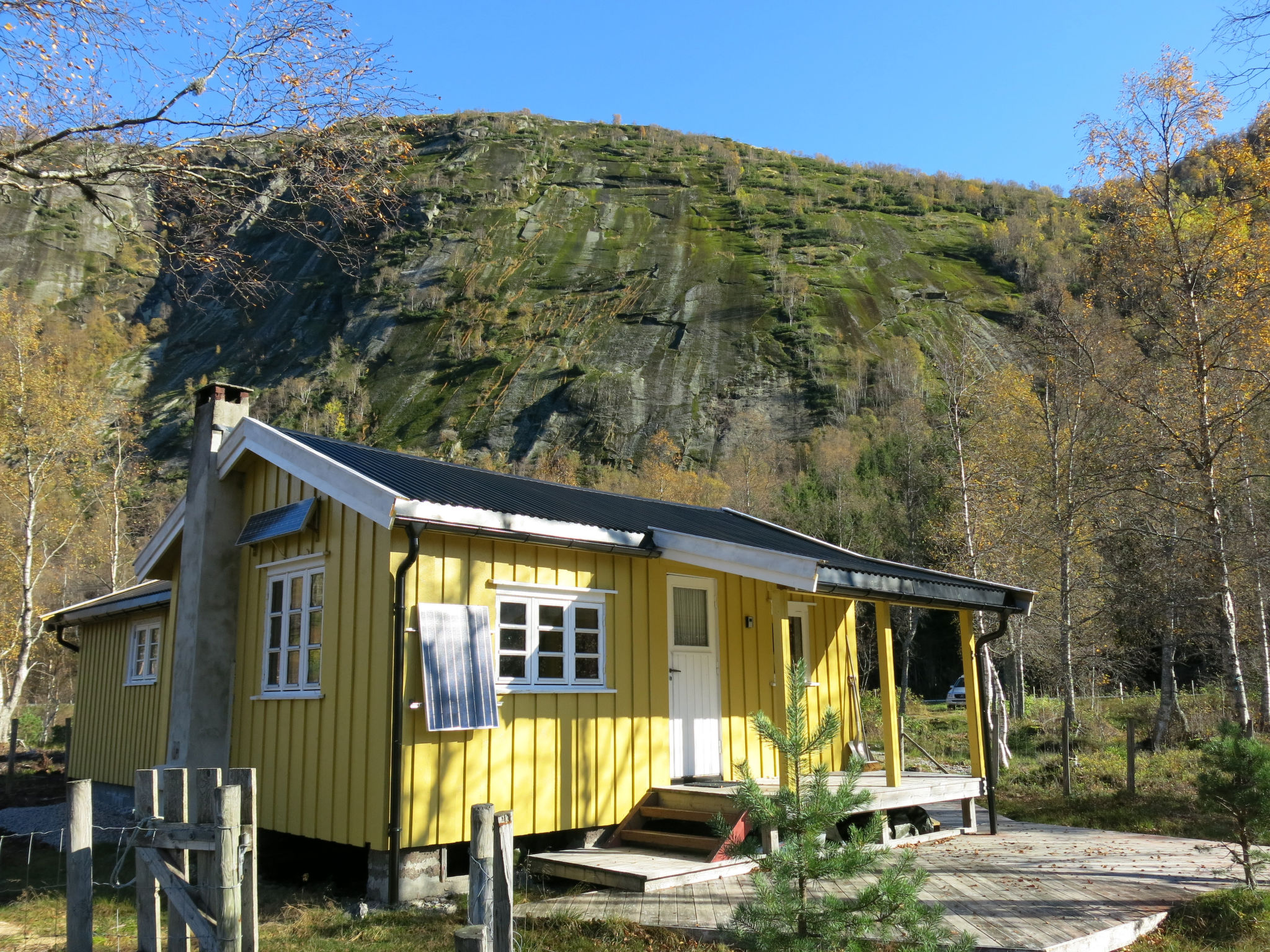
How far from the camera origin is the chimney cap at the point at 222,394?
10.3 metres

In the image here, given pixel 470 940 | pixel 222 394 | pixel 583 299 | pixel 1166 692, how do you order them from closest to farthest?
pixel 470 940
pixel 222 394
pixel 1166 692
pixel 583 299

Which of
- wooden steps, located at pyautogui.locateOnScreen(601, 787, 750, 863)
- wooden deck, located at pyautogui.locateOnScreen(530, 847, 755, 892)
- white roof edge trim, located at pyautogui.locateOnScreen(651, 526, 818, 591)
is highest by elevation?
white roof edge trim, located at pyautogui.locateOnScreen(651, 526, 818, 591)

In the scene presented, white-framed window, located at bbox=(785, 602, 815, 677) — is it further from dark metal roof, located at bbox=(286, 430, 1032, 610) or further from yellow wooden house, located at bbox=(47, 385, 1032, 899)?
dark metal roof, located at bbox=(286, 430, 1032, 610)

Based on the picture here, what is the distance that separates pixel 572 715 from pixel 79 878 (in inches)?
182

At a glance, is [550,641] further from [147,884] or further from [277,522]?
[147,884]

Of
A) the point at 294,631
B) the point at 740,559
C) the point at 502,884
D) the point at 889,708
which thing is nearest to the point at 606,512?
the point at 740,559

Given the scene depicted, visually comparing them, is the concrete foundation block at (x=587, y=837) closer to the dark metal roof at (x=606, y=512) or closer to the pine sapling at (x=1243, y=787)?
the dark metal roof at (x=606, y=512)

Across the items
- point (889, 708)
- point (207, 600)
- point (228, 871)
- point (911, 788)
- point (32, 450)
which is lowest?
point (911, 788)

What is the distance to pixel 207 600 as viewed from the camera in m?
9.80

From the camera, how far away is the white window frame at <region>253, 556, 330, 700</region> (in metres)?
8.62

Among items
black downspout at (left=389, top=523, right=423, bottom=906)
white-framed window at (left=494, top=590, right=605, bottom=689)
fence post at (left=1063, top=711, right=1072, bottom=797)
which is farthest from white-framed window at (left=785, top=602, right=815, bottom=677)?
black downspout at (left=389, top=523, right=423, bottom=906)

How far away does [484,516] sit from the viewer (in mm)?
8148

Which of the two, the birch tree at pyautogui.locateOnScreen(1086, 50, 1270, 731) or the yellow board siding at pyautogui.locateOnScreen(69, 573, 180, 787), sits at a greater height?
the birch tree at pyautogui.locateOnScreen(1086, 50, 1270, 731)

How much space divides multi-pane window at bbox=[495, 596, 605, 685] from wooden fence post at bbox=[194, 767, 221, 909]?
12.9 ft
